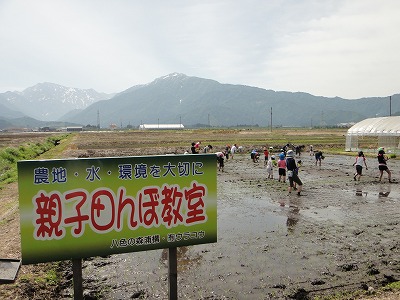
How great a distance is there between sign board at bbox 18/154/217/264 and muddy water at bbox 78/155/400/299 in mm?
2352

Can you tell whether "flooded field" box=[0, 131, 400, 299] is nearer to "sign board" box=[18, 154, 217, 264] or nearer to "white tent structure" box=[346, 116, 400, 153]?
"sign board" box=[18, 154, 217, 264]

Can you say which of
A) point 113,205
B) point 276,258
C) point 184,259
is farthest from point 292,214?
point 113,205

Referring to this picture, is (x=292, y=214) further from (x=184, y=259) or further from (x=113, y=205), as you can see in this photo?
(x=113, y=205)

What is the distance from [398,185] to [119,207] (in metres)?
18.1

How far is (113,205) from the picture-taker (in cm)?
430

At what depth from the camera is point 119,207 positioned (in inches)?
170

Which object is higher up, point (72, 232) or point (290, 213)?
point (72, 232)

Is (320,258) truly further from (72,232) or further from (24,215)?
(24,215)

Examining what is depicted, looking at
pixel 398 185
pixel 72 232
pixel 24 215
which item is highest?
pixel 24 215

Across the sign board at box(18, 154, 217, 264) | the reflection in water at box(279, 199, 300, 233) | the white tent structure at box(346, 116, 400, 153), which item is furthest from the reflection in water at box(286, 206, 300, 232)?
the white tent structure at box(346, 116, 400, 153)

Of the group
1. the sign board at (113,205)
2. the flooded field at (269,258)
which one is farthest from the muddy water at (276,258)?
the sign board at (113,205)

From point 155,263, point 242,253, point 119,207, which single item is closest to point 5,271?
point 155,263

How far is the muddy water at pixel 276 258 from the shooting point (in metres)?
6.49

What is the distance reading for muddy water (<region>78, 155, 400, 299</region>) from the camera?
255 inches
